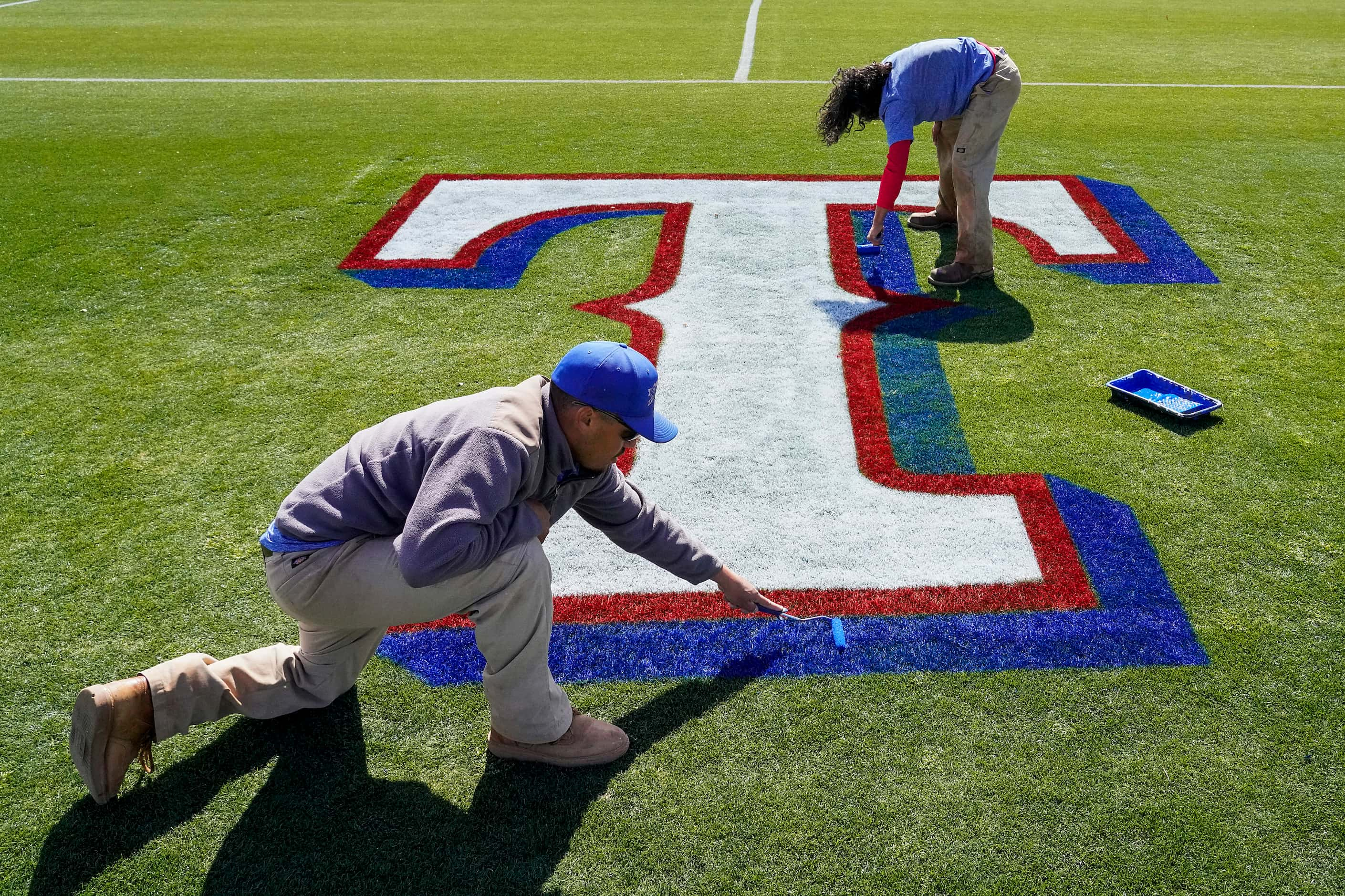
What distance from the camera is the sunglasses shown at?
11.0 ft

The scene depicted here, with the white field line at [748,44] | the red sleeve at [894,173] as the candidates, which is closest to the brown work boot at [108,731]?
the red sleeve at [894,173]

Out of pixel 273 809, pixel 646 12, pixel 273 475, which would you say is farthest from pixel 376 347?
pixel 646 12

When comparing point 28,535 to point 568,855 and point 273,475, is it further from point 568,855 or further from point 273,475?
point 568,855

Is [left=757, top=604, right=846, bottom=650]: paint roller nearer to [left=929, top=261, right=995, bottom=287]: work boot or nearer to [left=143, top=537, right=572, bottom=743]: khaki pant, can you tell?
[left=143, top=537, right=572, bottom=743]: khaki pant

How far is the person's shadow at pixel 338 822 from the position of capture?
128 inches

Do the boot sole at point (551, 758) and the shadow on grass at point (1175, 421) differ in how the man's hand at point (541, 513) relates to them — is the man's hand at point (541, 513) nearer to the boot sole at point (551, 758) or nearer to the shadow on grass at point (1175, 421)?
the boot sole at point (551, 758)

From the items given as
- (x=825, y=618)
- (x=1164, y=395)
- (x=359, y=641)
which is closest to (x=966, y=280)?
(x=1164, y=395)

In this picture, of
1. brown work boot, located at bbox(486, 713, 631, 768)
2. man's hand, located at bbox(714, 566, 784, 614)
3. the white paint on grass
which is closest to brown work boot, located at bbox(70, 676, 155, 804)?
brown work boot, located at bbox(486, 713, 631, 768)

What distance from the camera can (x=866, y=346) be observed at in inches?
268

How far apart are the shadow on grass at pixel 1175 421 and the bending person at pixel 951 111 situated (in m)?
2.09

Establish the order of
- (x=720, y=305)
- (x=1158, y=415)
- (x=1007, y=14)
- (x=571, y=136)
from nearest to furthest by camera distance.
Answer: (x=1158, y=415) → (x=720, y=305) → (x=571, y=136) → (x=1007, y=14)

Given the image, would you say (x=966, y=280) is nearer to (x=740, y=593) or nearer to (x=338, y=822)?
(x=740, y=593)

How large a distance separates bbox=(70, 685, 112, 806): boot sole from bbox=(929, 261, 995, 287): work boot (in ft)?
20.0

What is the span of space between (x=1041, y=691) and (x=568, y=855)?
1902 millimetres
